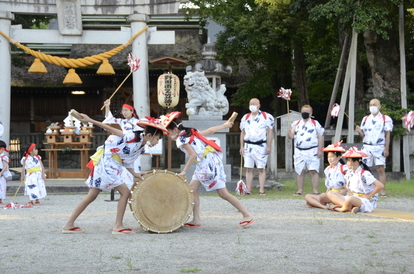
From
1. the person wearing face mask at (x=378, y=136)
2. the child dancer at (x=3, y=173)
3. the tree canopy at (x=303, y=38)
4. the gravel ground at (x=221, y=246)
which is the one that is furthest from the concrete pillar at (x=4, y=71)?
the person wearing face mask at (x=378, y=136)

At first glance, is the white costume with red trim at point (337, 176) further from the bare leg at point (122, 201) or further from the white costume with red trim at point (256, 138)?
the bare leg at point (122, 201)

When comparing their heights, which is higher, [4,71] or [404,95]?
[4,71]

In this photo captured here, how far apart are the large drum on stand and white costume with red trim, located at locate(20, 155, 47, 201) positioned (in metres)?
4.66

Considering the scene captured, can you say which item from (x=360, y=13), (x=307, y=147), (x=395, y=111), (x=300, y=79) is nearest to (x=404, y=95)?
(x=395, y=111)

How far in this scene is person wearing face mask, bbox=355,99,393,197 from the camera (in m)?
12.4

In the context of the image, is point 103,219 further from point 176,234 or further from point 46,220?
point 176,234

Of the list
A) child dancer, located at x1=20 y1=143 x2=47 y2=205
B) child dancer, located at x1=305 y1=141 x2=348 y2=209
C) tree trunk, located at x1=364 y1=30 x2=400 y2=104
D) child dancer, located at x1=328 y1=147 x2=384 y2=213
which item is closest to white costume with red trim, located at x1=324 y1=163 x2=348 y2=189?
child dancer, located at x1=305 y1=141 x2=348 y2=209

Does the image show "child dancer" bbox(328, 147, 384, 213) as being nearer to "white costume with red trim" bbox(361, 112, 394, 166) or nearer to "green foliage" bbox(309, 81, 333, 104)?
"white costume with red trim" bbox(361, 112, 394, 166)

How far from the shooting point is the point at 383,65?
17562 millimetres

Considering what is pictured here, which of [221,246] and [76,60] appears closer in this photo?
[221,246]

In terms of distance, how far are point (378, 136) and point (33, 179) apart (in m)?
6.74

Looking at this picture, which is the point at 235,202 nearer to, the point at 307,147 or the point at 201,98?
the point at 307,147

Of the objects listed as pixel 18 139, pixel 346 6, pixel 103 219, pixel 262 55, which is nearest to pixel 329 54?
pixel 262 55

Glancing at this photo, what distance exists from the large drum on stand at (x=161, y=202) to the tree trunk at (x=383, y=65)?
1145 cm
